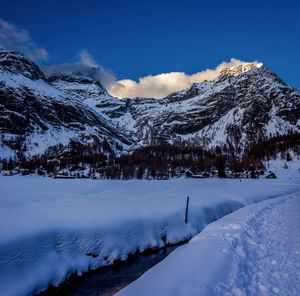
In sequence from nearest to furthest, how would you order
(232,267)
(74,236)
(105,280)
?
(232,267) < (105,280) < (74,236)

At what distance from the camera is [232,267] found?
1731cm

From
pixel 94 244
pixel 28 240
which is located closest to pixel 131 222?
pixel 94 244

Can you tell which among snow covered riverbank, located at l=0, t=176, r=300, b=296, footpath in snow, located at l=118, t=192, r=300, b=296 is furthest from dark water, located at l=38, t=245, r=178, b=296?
footpath in snow, located at l=118, t=192, r=300, b=296

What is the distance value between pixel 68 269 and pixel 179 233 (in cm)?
1341

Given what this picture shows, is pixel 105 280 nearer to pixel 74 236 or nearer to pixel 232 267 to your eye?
pixel 74 236

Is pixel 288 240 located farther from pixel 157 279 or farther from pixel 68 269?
pixel 68 269

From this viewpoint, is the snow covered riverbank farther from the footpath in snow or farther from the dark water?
the footpath in snow

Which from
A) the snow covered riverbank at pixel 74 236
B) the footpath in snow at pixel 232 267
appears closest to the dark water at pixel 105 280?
the snow covered riverbank at pixel 74 236

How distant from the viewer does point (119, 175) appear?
19312 cm

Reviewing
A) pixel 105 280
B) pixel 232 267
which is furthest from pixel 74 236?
pixel 232 267

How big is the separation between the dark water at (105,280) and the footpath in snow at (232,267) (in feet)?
6.91

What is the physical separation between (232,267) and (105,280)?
8540 millimetres

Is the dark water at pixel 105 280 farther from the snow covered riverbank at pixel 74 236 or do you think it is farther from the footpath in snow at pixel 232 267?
the footpath in snow at pixel 232 267

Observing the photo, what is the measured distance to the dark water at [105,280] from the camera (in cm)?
1788
